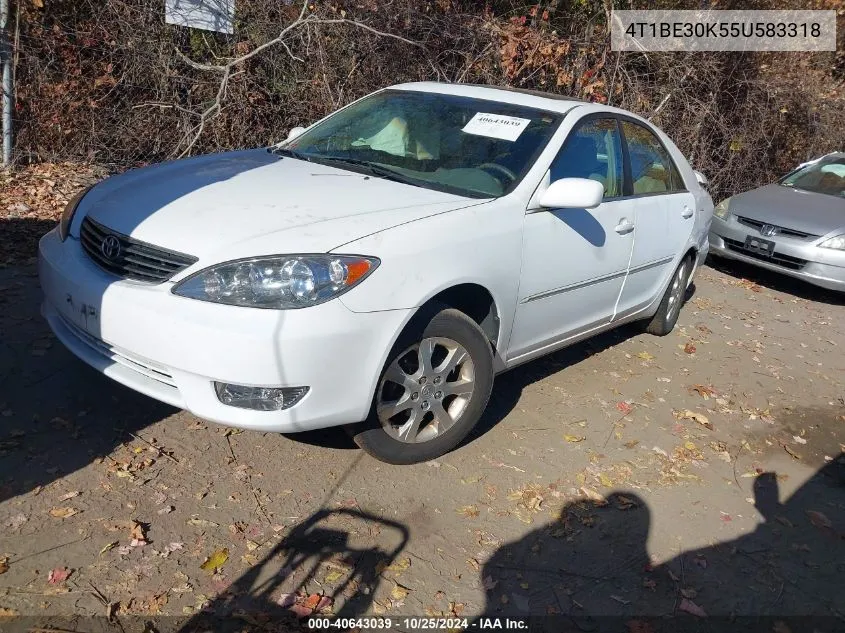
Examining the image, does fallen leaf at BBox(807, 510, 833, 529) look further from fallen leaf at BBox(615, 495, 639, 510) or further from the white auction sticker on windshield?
the white auction sticker on windshield

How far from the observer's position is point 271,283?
10.1 feet

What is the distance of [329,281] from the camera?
10.2ft

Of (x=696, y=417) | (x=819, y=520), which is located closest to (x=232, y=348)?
(x=819, y=520)

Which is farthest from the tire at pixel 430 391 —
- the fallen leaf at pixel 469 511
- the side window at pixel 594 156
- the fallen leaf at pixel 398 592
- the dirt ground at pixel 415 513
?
the side window at pixel 594 156

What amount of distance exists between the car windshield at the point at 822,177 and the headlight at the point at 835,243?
1.38 meters

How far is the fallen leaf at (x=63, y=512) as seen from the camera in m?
3.12

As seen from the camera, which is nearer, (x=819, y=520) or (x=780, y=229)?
(x=819, y=520)

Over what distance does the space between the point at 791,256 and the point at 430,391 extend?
621cm

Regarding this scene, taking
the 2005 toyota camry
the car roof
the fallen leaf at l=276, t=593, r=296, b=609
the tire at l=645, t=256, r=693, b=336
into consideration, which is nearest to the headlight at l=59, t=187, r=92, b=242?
the 2005 toyota camry

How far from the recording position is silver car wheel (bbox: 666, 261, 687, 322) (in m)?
6.11

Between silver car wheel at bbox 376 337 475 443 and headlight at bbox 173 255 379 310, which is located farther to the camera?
silver car wheel at bbox 376 337 475 443

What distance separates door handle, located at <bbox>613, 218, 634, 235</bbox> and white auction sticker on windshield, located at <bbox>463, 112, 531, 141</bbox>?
33.9 inches

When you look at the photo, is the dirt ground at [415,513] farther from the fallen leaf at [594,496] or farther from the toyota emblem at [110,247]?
the toyota emblem at [110,247]

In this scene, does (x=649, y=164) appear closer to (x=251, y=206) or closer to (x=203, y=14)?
(x=251, y=206)
